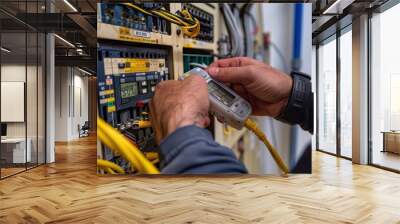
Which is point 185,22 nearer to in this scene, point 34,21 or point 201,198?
point 201,198

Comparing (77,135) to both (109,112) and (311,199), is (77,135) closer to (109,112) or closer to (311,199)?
(109,112)

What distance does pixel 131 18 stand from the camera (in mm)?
5109

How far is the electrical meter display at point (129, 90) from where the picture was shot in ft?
16.4

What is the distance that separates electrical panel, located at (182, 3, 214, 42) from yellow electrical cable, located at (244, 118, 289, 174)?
1.24 meters

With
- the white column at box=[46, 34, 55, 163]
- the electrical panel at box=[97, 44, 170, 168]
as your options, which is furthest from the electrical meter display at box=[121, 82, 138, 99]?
the white column at box=[46, 34, 55, 163]

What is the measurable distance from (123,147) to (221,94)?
1.50 metres

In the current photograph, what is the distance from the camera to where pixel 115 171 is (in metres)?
5.13

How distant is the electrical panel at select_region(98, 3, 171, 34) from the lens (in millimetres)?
5082

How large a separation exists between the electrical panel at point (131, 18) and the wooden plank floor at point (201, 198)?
2.13m

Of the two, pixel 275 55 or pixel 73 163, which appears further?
pixel 73 163

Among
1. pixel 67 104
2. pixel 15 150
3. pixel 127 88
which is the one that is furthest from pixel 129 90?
pixel 67 104

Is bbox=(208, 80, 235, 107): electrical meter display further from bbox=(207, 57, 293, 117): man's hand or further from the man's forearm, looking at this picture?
the man's forearm

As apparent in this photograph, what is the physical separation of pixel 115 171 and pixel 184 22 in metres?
2.23

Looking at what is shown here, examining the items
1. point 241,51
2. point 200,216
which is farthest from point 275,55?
point 200,216
